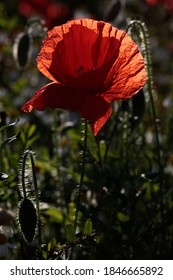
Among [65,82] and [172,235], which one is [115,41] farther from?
[172,235]

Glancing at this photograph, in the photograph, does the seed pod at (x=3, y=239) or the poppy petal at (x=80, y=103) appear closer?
the poppy petal at (x=80, y=103)

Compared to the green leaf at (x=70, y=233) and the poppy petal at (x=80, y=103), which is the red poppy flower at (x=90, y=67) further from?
the green leaf at (x=70, y=233)

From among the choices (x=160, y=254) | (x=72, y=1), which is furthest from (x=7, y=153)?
(x=72, y=1)

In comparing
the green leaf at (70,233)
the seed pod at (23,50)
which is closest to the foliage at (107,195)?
the green leaf at (70,233)

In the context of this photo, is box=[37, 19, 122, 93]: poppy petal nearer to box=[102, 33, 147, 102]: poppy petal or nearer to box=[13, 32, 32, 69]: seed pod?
box=[102, 33, 147, 102]: poppy petal

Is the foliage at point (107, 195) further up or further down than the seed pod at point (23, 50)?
further down

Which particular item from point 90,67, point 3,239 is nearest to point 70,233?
point 3,239
